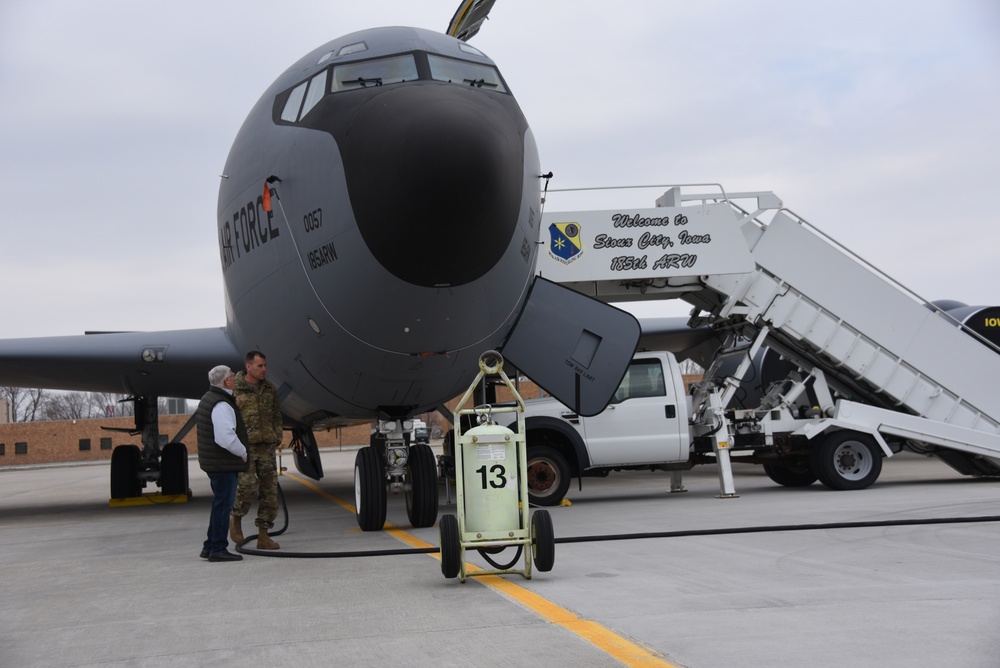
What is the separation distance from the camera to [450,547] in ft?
20.0

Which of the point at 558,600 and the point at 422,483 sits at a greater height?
the point at 422,483

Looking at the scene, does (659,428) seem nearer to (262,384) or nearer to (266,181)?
(262,384)

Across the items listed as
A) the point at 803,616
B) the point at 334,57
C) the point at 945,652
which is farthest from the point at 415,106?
the point at 945,652

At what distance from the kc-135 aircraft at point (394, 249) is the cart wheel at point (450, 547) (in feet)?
6.47

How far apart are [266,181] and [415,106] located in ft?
6.46

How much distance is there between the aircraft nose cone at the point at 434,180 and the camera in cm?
657

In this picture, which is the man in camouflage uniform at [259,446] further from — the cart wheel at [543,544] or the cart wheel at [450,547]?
the cart wheel at [543,544]

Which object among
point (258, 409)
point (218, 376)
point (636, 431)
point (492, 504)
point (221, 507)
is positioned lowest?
point (221, 507)

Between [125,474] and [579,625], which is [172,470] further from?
[579,625]

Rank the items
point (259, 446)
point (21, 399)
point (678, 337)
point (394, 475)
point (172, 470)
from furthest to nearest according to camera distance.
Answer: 1. point (21, 399)
2. point (678, 337)
3. point (172, 470)
4. point (394, 475)
5. point (259, 446)

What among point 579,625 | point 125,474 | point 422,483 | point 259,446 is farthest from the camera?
point 125,474

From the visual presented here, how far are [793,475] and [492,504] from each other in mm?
9858

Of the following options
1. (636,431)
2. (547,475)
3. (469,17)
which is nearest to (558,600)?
(547,475)

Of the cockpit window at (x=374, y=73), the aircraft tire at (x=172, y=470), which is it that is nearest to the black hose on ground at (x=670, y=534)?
the cockpit window at (x=374, y=73)
